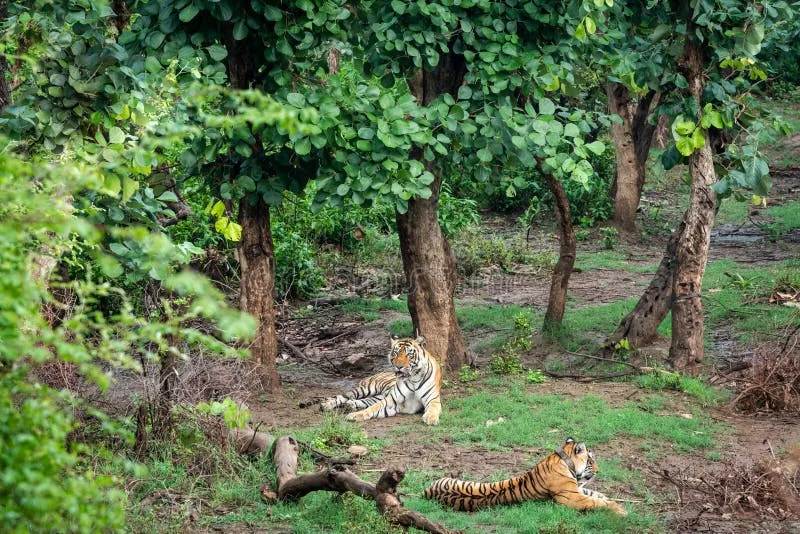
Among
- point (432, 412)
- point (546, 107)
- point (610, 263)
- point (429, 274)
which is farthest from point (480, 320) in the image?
point (546, 107)

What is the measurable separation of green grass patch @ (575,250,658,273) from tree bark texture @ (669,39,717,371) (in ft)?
15.5

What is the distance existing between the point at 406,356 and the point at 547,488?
3.29 m

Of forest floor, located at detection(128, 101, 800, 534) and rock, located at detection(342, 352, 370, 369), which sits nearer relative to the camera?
forest floor, located at detection(128, 101, 800, 534)

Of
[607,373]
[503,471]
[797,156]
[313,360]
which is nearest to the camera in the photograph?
[503,471]

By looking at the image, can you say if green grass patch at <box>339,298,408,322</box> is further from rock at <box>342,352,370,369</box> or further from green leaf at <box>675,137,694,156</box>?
green leaf at <box>675,137,694,156</box>

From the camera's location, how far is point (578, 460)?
681 cm

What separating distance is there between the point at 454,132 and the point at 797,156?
15.0 m

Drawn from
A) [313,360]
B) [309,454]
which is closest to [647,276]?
[313,360]

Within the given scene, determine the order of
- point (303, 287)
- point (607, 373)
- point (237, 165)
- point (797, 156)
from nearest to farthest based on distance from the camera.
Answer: point (237, 165) → point (607, 373) → point (303, 287) → point (797, 156)

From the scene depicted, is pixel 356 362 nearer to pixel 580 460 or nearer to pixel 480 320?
pixel 480 320

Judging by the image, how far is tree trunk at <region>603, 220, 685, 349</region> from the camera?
10766 mm

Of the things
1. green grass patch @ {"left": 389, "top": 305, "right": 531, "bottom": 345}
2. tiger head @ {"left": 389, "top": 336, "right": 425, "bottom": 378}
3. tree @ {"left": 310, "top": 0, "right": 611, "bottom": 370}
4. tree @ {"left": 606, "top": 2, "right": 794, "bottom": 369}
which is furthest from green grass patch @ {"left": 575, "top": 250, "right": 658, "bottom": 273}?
tiger head @ {"left": 389, "top": 336, "right": 425, "bottom": 378}

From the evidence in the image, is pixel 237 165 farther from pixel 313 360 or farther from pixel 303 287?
pixel 303 287

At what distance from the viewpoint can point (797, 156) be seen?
846 inches
